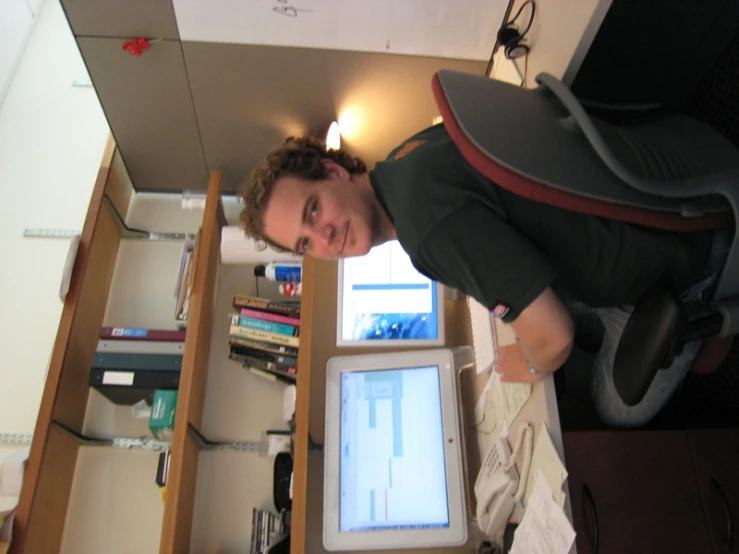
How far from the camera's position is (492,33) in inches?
61.0

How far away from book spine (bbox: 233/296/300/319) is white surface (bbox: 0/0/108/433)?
76 cm

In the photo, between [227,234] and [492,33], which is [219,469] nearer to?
[227,234]

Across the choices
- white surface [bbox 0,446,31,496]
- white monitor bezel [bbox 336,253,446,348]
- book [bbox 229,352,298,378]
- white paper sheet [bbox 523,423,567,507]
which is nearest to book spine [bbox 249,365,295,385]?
book [bbox 229,352,298,378]

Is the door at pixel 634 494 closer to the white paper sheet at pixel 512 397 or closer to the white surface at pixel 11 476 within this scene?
the white paper sheet at pixel 512 397

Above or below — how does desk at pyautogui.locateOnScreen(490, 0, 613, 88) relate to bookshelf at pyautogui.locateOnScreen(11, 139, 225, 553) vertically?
above

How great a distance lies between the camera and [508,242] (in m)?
0.78

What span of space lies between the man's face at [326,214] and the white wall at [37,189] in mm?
1387

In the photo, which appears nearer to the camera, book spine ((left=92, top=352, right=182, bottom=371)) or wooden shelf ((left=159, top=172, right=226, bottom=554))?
wooden shelf ((left=159, top=172, right=226, bottom=554))

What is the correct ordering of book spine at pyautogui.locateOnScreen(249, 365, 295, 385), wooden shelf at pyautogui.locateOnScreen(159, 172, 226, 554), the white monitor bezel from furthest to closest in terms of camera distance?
book spine at pyautogui.locateOnScreen(249, 365, 295, 385)
the white monitor bezel
wooden shelf at pyautogui.locateOnScreen(159, 172, 226, 554)

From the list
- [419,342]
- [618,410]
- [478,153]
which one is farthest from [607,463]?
[419,342]

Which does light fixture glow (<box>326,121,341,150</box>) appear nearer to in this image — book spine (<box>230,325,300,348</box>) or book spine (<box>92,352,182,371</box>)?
book spine (<box>230,325,300,348</box>)

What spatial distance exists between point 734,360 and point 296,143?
108 centimetres

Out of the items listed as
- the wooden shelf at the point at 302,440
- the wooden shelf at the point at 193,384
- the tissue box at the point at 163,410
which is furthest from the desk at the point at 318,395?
the tissue box at the point at 163,410

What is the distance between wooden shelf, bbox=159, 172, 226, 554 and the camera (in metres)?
1.45
